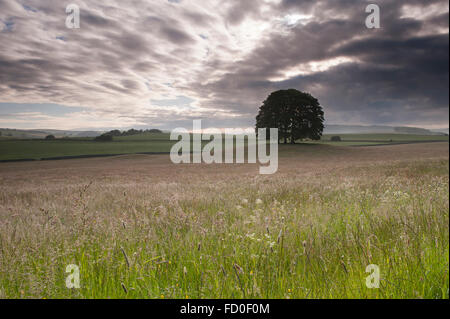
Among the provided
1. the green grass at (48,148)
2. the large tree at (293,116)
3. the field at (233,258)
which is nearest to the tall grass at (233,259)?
the field at (233,258)

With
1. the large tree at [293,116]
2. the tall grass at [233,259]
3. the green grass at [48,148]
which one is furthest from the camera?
the large tree at [293,116]

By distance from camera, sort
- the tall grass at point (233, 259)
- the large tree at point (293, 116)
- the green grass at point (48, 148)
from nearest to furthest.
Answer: the tall grass at point (233, 259) < the green grass at point (48, 148) < the large tree at point (293, 116)

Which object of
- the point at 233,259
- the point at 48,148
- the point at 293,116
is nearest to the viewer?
the point at 233,259

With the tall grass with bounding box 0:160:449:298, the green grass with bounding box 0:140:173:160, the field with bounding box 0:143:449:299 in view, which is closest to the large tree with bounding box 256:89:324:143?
the green grass with bounding box 0:140:173:160

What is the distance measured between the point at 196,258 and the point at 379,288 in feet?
6.41

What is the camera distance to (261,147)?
143 ft

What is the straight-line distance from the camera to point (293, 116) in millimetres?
34750

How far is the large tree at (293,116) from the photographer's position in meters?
34.7

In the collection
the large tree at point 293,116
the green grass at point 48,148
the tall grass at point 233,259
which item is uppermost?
the large tree at point 293,116

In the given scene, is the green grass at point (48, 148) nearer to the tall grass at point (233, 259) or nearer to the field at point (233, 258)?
the field at point (233, 258)

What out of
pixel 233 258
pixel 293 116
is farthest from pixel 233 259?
pixel 293 116

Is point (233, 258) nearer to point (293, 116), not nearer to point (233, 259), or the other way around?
point (233, 259)
